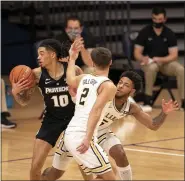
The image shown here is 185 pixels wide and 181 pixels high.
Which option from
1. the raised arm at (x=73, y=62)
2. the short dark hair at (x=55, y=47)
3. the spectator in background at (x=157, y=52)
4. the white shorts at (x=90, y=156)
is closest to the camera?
the white shorts at (x=90, y=156)

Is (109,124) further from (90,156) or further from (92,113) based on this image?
(92,113)

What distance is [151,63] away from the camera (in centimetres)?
1267

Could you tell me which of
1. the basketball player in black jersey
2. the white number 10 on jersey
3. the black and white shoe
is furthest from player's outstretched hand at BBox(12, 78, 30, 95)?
the black and white shoe

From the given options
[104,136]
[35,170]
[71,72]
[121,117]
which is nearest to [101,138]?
[104,136]

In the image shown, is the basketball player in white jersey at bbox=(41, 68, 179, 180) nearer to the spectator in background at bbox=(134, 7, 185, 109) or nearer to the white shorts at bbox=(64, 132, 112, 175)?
the white shorts at bbox=(64, 132, 112, 175)

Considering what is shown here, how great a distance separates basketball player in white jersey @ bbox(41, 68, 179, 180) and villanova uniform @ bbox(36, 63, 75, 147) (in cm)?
21

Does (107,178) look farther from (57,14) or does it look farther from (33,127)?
(57,14)

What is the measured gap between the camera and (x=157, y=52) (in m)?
12.8

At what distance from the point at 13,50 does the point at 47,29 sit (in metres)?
1.51

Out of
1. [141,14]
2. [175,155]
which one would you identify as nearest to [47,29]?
[141,14]

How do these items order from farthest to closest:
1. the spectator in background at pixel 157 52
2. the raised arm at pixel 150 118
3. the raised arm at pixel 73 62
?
the spectator in background at pixel 157 52 < the raised arm at pixel 150 118 < the raised arm at pixel 73 62

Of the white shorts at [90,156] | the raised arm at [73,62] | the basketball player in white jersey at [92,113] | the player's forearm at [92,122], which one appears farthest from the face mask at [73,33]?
the player's forearm at [92,122]

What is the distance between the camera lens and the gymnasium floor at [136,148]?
8.62m

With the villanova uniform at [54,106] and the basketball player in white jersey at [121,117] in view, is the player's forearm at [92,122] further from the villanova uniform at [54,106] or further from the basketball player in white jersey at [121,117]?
the villanova uniform at [54,106]
